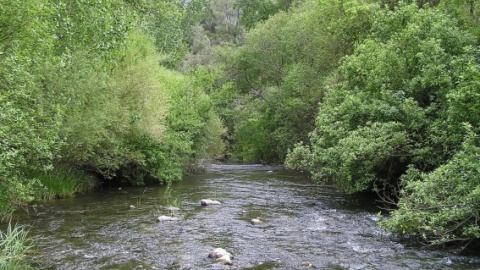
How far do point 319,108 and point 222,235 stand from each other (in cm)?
1065

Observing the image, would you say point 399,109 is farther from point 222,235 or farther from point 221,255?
point 221,255

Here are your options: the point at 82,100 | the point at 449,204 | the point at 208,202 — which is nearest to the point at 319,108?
the point at 208,202

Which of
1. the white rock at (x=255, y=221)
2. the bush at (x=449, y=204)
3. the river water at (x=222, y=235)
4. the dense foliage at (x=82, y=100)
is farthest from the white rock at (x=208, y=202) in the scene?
the bush at (x=449, y=204)

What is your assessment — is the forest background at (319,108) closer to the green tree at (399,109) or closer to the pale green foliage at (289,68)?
the green tree at (399,109)

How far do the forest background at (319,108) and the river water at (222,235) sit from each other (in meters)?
0.91

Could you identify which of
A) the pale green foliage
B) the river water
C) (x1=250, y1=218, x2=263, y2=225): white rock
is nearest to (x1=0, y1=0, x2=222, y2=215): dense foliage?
the river water

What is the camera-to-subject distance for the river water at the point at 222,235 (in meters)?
10.4

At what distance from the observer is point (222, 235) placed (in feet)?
43.4

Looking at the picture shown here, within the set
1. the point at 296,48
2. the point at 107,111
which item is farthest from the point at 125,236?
the point at 296,48

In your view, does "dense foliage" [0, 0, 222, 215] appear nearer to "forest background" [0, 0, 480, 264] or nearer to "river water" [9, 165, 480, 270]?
"forest background" [0, 0, 480, 264]

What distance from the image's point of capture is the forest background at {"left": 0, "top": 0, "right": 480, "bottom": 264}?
1065 centimetres

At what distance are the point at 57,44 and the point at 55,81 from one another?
1.96 m

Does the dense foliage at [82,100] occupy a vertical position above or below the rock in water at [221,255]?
above

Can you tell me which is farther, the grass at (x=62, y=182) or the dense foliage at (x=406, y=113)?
the grass at (x=62, y=182)
